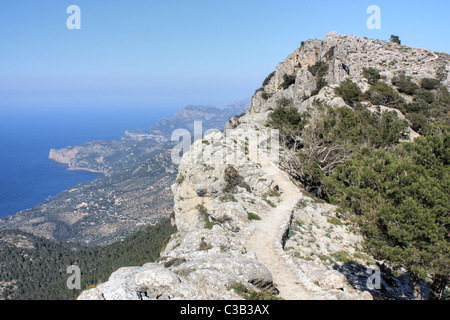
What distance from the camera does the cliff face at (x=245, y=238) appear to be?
→ 37.5 feet

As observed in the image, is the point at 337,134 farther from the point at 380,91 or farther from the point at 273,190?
the point at 380,91

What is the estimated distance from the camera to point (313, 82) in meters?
64.5

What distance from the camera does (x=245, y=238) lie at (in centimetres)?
1992

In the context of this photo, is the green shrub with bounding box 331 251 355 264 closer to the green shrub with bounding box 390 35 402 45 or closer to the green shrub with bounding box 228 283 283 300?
the green shrub with bounding box 228 283 283 300

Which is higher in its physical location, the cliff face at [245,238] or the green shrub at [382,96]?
the green shrub at [382,96]

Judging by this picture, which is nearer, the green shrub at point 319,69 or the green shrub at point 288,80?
the green shrub at point 319,69

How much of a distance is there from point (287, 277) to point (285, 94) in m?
59.9

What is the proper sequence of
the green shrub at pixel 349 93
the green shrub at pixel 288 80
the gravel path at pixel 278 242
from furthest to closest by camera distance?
the green shrub at pixel 288 80, the green shrub at pixel 349 93, the gravel path at pixel 278 242

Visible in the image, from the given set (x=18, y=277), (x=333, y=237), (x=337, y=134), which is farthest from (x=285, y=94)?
(x=18, y=277)

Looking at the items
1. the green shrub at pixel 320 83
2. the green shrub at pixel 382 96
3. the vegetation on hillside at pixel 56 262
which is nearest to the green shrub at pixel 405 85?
the green shrub at pixel 382 96

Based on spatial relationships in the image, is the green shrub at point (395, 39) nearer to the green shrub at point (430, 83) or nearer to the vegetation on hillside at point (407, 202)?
the green shrub at point (430, 83)

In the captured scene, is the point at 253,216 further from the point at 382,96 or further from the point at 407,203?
the point at 382,96

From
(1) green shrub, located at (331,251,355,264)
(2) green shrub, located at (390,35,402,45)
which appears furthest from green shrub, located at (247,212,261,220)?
(2) green shrub, located at (390,35,402,45)
